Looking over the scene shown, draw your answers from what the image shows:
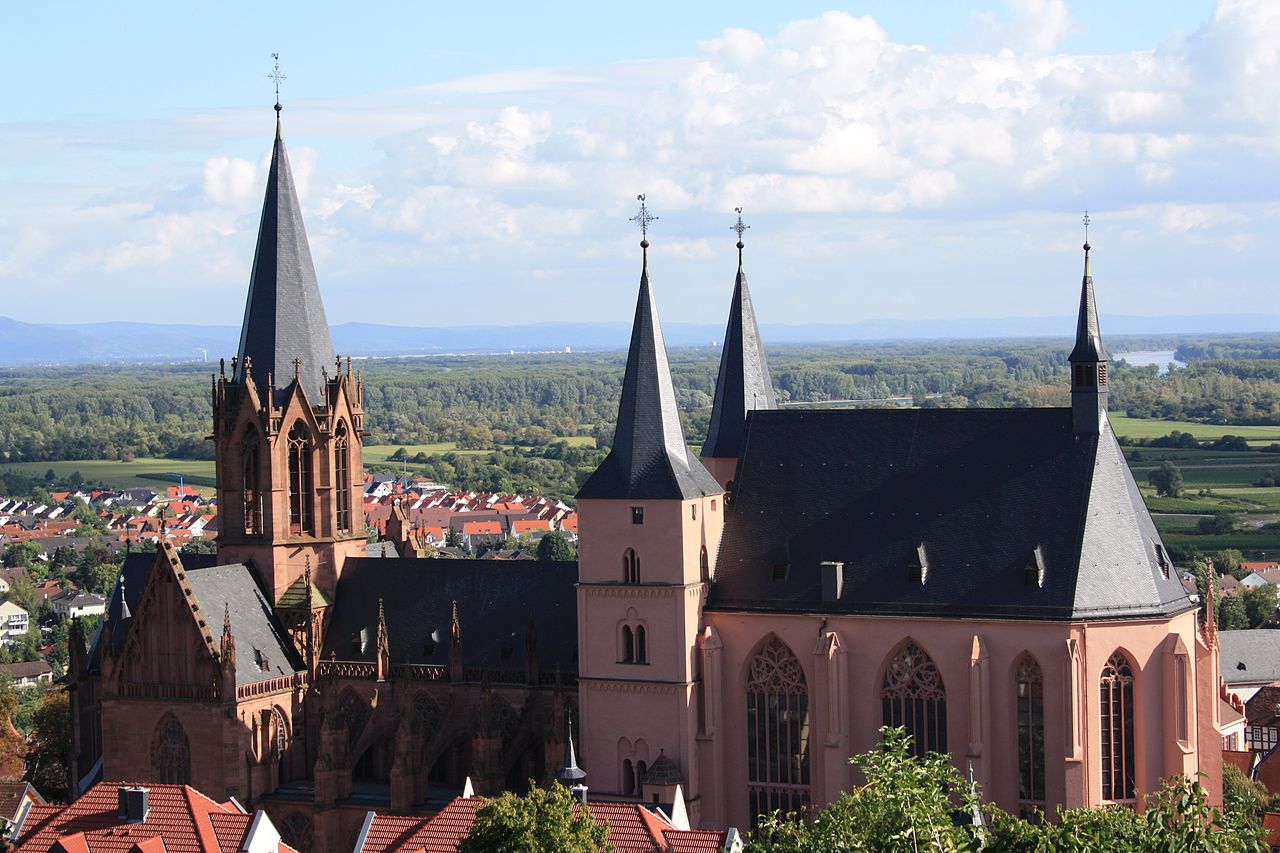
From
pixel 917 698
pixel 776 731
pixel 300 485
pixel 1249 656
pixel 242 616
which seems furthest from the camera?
pixel 1249 656

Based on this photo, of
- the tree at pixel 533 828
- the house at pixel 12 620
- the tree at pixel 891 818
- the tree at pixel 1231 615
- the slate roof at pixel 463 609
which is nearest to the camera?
the tree at pixel 891 818

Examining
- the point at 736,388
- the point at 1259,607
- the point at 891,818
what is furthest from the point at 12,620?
the point at 891,818

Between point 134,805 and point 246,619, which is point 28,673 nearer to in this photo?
point 246,619

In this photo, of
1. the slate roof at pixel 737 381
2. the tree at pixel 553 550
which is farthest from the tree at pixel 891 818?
the tree at pixel 553 550

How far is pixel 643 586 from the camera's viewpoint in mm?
69625

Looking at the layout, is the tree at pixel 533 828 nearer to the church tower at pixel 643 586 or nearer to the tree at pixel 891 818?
the tree at pixel 891 818

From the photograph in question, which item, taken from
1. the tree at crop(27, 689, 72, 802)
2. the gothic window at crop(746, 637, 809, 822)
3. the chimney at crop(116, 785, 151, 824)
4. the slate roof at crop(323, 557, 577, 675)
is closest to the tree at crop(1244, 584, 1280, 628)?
the gothic window at crop(746, 637, 809, 822)

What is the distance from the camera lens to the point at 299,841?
2857 inches

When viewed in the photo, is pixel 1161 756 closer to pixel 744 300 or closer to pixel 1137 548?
pixel 1137 548

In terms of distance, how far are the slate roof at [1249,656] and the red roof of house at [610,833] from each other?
72959 mm

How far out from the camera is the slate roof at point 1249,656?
12406cm

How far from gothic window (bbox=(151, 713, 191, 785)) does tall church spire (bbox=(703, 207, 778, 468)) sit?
2260cm

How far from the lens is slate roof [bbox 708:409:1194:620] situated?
216 ft

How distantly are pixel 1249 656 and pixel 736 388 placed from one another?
2462 inches
